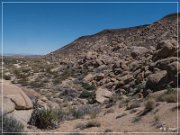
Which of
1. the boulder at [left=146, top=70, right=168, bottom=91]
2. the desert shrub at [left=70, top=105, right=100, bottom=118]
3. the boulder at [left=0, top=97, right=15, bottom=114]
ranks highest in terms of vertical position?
the boulder at [left=146, top=70, right=168, bottom=91]

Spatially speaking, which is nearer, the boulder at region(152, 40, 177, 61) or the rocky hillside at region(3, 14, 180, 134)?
the rocky hillside at region(3, 14, 180, 134)

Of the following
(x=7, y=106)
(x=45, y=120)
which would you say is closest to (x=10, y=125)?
(x=7, y=106)

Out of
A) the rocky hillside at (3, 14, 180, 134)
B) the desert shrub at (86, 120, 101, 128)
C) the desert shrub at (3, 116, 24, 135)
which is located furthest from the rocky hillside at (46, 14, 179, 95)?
the desert shrub at (3, 116, 24, 135)

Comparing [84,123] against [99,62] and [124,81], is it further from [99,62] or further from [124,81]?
[99,62]

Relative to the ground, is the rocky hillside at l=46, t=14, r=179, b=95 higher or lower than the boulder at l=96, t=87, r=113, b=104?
higher

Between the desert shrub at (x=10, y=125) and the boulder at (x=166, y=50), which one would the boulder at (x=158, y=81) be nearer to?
the boulder at (x=166, y=50)

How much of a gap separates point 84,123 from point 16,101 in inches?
82.5

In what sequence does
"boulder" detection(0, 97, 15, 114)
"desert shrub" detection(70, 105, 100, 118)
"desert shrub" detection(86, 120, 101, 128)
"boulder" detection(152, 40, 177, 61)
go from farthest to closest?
1. "boulder" detection(152, 40, 177, 61)
2. "desert shrub" detection(70, 105, 100, 118)
3. "desert shrub" detection(86, 120, 101, 128)
4. "boulder" detection(0, 97, 15, 114)

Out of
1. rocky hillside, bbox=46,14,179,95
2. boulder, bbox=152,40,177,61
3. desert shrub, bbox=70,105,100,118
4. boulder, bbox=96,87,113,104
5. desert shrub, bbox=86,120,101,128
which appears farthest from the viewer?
boulder, bbox=152,40,177,61

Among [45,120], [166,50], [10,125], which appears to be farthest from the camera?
[166,50]

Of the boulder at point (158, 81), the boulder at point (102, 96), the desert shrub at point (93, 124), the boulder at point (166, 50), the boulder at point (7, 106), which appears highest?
the boulder at point (166, 50)

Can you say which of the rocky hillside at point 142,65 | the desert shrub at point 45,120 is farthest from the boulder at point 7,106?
the rocky hillside at point 142,65

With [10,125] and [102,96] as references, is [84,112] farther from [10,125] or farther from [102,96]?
[102,96]

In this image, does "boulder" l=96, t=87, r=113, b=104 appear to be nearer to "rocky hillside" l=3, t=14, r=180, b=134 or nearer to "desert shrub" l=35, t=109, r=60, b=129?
"rocky hillside" l=3, t=14, r=180, b=134
